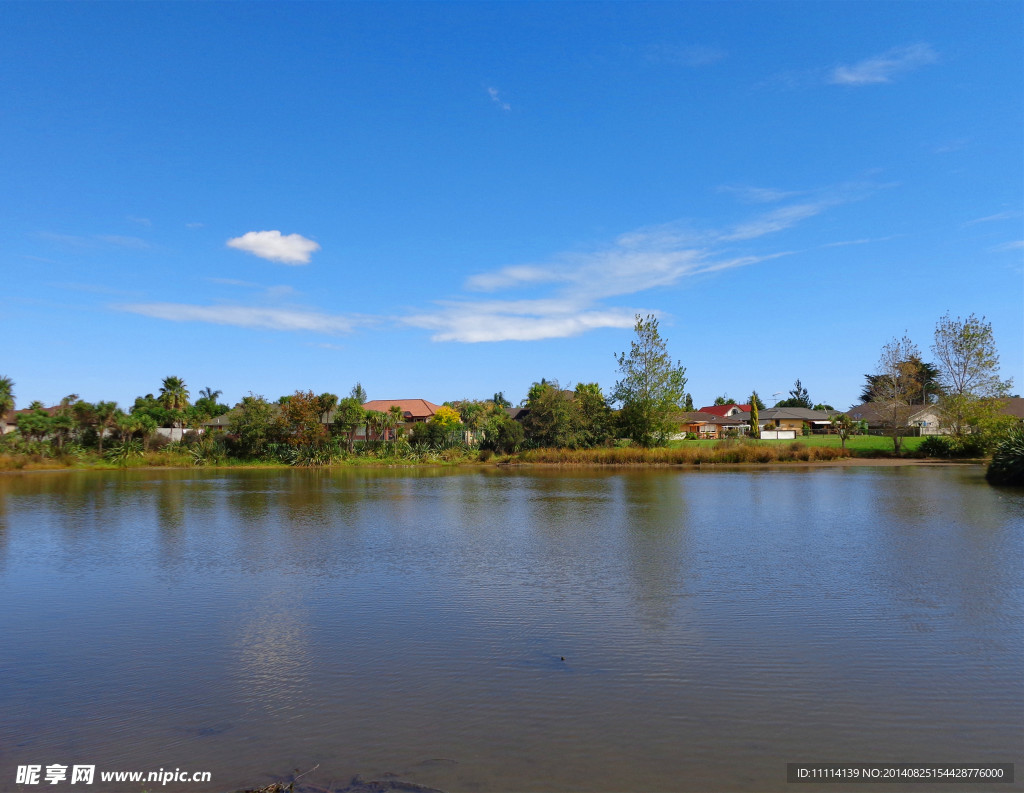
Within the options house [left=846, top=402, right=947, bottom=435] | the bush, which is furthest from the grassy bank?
house [left=846, top=402, right=947, bottom=435]

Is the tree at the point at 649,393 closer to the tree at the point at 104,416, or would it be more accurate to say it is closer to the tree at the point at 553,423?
the tree at the point at 553,423

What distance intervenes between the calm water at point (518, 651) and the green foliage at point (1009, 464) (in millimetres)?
13994

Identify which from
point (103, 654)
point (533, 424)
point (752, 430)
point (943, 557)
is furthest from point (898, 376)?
point (103, 654)

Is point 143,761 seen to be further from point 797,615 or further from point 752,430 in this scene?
point 752,430

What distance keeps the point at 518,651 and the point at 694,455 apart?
1720 inches

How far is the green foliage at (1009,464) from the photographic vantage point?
1199 inches

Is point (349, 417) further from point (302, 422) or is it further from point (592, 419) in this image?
point (592, 419)

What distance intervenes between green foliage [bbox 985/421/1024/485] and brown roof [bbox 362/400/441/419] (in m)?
56.5

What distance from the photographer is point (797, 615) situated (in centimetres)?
995

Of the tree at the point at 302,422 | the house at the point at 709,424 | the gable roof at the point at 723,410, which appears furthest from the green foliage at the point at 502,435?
the gable roof at the point at 723,410

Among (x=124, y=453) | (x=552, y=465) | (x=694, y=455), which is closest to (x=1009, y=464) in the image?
(x=694, y=455)

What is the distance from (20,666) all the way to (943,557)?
16.6 meters

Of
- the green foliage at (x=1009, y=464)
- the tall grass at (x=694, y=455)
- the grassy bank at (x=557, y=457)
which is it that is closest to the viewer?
the green foliage at (x=1009, y=464)

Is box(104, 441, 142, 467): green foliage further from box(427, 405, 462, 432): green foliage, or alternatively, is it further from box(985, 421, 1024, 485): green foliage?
box(985, 421, 1024, 485): green foliage
